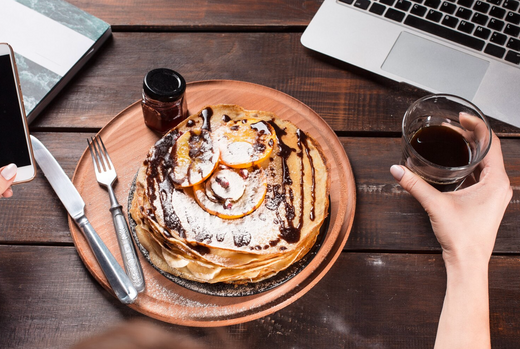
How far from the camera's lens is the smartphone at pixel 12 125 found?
1.24 meters

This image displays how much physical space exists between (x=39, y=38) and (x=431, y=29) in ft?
4.33

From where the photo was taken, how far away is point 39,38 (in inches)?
61.4

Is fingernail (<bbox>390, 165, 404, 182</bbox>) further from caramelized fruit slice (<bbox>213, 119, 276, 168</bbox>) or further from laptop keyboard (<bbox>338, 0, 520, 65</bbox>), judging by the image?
laptop keyboard (<bbox>338, 0, 520, 65</bbox>)

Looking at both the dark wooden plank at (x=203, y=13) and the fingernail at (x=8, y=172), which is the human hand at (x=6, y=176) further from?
A: the dark wooden plank at (x=203, y=13)

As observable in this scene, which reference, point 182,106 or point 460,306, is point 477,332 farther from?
point 182,106

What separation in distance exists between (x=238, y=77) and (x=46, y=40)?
0.65 meters

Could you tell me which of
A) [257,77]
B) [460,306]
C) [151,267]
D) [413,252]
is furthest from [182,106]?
[460,306]

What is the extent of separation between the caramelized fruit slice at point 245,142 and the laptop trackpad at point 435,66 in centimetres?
54

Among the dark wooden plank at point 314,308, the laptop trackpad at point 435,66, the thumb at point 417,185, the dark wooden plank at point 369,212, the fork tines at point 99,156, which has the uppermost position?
the laptop trackpad at point 435,66

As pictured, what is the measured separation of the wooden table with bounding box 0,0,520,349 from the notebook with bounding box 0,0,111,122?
5cm

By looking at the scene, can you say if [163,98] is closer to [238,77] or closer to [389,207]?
[238,77]

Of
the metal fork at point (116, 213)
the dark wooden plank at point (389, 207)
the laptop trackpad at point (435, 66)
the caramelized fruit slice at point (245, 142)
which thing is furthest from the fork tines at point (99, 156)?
the laptop trackpad at point (435, 66)

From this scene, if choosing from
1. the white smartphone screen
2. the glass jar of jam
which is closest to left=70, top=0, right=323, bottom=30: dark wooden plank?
the glass jar of jam

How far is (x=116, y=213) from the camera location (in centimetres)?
132
